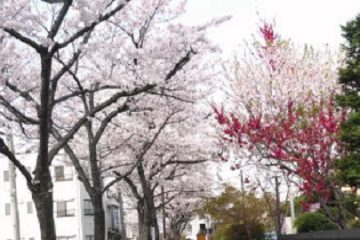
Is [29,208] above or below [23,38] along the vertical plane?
below

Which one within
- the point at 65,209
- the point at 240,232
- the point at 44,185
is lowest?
the point at 240,232

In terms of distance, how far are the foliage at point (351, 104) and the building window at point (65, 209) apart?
4279 centimetres

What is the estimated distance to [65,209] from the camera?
55344 mm

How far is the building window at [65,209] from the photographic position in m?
55.2

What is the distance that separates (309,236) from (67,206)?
41.3 m

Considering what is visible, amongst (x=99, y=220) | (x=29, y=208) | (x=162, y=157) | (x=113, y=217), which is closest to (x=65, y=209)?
(x=29, y=208)

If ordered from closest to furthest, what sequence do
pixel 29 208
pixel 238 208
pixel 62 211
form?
pixel 238 208 → pixel 62 211 → pixel 29 208

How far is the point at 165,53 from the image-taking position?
595 inches

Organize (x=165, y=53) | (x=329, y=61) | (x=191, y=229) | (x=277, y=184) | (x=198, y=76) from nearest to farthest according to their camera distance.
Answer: (x=165, y=53) < (x=329, y=61) < (x=198, y=76) < (x=277, y=184) < (x=191, y=229)

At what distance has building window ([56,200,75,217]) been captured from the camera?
181 feet

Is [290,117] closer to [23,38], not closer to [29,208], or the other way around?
[23,38]

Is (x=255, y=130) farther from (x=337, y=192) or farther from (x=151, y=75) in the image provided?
(x=151, y=75)

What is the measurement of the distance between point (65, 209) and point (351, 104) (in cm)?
4391

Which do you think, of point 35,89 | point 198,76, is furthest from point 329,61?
point 35,89
